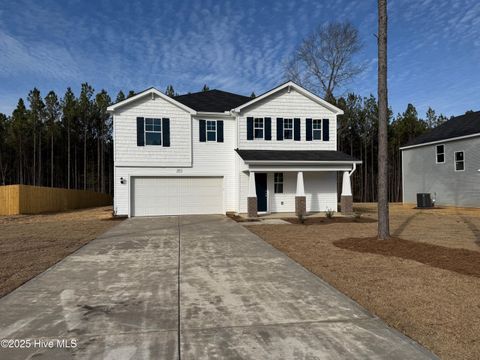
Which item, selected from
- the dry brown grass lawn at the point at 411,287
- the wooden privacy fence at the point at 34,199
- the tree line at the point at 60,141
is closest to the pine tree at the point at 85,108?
the tree line at the point at 60,141

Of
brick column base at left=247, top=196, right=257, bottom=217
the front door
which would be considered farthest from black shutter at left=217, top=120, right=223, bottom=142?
brick column base at left=247, top=196, right=257, bottom=217

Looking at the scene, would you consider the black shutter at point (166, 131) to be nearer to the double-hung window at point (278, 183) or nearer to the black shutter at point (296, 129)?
the double-hung window at point (278, 183)

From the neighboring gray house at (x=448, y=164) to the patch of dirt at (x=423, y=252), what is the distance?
16.3 metres

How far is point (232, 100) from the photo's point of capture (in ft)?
77.5

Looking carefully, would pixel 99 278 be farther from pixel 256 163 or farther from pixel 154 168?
pixel 154 168

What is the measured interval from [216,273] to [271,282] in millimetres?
1186

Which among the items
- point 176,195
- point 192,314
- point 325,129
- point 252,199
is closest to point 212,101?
point 176,195

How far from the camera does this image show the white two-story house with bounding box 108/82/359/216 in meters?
19.4

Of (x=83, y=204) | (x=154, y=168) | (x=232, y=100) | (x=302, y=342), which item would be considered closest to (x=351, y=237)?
(x=302, y=342)

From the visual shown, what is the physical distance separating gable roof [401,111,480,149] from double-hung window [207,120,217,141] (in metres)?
15.7

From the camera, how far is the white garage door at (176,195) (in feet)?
65.1

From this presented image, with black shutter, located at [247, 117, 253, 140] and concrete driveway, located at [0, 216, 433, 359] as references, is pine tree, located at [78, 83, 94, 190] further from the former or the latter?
concrete driveway, located at [0, 216, 433, 359]

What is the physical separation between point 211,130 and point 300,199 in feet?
20.3

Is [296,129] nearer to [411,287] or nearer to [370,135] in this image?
[411,287]
